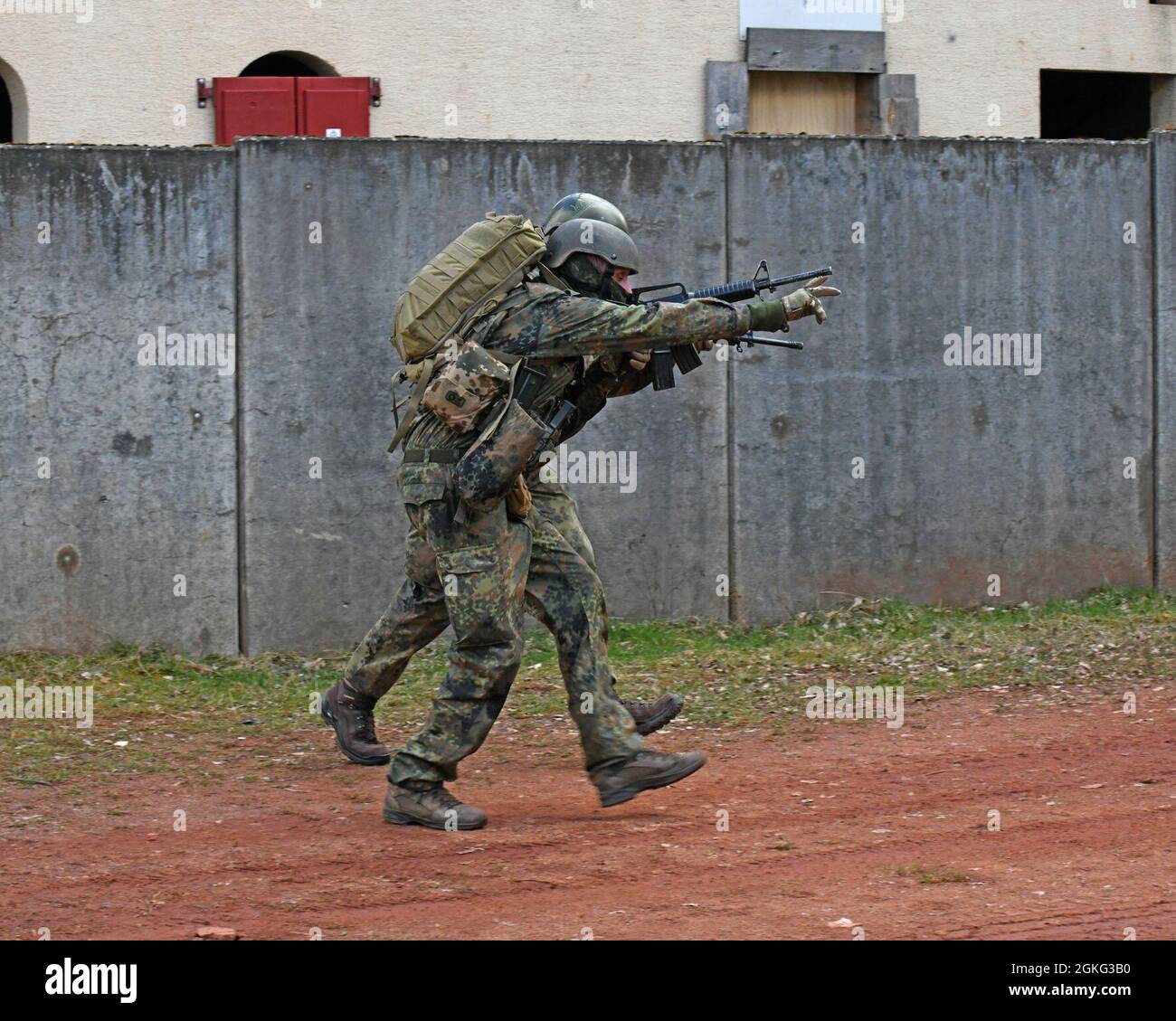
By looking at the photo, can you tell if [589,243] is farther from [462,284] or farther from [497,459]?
[497,459]

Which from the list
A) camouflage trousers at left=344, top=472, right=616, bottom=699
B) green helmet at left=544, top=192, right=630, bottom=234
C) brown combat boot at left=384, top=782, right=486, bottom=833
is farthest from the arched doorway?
brown combat boot at left=384, top=782, right=486, bottom=833

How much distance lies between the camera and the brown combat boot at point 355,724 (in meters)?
6.58

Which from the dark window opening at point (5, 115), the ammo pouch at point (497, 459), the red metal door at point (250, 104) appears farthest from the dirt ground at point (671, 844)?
the dark window opening at point (5, 115)

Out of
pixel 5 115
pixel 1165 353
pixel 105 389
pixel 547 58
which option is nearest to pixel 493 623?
pixel 105 389

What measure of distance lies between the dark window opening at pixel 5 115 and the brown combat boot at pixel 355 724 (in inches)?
343

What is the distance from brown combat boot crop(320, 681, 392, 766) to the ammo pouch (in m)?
1.44

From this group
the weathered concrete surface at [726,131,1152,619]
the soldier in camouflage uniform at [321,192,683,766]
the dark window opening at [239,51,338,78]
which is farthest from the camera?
the dark window opening at [239,51,338,78]

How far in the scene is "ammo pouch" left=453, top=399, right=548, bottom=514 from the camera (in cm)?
542

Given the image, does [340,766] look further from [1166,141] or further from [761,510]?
[1166,141]

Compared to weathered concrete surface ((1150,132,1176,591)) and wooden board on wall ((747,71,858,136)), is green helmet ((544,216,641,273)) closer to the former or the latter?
weathered concrete surface ((1150,132,1176,591))

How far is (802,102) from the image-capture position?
1341 centimetres

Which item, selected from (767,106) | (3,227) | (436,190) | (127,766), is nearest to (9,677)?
(127,766)

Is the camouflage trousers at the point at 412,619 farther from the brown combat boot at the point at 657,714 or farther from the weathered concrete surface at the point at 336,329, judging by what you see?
the weathered concrete surface at the point at 336,329

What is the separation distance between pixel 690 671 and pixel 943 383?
2.33 m
